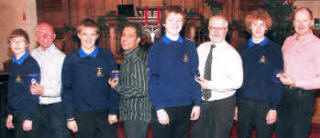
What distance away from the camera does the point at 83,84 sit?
7.14 feet

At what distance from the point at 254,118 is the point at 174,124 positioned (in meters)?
0.69

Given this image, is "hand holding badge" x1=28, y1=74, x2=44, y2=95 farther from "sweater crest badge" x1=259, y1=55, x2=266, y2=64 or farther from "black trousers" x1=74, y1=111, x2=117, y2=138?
"sweater crest badge" x1=259, y1=55, x2=266, y2=64

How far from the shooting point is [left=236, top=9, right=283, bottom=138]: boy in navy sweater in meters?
2.22

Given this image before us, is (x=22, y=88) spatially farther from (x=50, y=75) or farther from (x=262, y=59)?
(x=262, y=59)

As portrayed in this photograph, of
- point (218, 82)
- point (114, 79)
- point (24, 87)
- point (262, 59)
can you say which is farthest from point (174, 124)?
point (24, 87)

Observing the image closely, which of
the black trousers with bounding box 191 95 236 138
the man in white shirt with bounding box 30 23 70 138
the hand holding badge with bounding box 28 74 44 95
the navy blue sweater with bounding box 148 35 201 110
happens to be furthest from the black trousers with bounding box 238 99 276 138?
the hand holding badge with bounding box 28 74 44 95

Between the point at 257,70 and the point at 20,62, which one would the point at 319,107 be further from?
the point at 20,62

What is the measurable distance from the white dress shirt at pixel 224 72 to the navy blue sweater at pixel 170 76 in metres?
0.17

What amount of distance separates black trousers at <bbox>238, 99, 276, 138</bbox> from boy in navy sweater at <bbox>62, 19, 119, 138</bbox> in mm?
1166

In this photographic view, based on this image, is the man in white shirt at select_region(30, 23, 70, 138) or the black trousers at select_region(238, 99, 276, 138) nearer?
the black trousers at select_region(238, 99, 276, 138)

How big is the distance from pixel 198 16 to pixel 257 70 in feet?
10.3

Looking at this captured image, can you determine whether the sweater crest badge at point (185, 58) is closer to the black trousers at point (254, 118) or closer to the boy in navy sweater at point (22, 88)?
the black trousers at point (254, 118)

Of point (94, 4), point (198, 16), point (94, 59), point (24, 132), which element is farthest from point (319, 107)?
point (94, 4)

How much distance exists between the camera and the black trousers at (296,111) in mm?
2324
